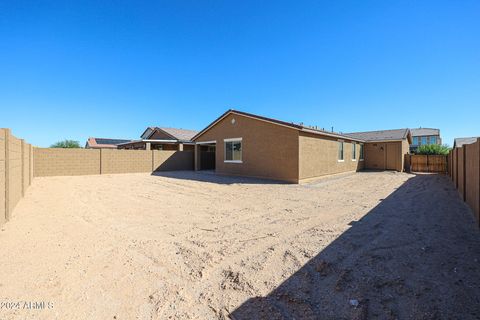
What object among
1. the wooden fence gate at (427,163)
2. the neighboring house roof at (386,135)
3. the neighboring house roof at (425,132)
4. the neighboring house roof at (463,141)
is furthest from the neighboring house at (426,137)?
the wooden fence gate at (427,163)

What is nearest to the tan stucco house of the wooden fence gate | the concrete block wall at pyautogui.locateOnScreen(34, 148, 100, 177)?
the wooden fence gate

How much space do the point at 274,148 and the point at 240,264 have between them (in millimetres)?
10125

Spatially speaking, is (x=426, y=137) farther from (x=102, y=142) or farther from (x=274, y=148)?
(x=102, y=142)

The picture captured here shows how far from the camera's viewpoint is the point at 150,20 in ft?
41.4

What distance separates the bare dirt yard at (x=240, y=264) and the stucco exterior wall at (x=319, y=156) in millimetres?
6379

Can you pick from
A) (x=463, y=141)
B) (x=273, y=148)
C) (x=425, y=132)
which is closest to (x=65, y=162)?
(x=273, y=148)

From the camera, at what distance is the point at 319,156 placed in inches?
554

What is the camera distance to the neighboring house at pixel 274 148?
1246 cm

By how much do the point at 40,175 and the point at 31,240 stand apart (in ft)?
45.8

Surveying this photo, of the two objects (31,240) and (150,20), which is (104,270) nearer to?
(31,240)

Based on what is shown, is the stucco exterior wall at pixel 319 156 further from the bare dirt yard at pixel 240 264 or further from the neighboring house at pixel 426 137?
the neighboring house at pixel 426 137

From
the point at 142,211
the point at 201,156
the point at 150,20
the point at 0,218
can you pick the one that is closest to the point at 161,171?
the point at 201,156

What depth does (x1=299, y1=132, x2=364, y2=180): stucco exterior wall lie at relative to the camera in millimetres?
12523

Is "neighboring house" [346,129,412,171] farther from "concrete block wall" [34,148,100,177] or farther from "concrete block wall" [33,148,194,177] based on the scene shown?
"concrete block wall" [34,148,100,177]
